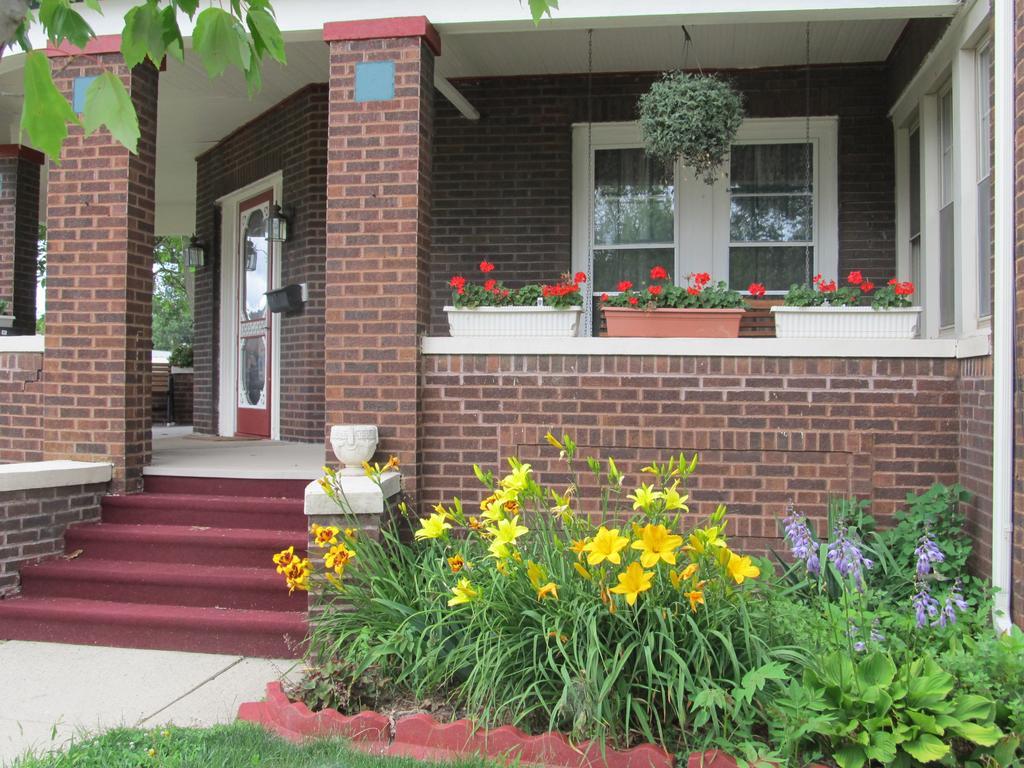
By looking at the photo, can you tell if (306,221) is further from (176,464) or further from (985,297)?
(985,297)

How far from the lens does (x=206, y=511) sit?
563 centimetres

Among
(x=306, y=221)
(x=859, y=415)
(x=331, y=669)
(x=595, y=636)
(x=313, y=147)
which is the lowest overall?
(x=331, y=669)

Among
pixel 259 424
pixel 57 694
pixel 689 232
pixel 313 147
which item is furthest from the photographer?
pixel 259 424

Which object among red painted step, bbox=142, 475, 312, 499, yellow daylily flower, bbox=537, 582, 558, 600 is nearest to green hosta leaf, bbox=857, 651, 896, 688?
yellow daylily flower, bbox=537, 582, 558, 600

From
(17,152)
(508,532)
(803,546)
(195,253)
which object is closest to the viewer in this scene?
(508,532)

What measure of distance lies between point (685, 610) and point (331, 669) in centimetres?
142

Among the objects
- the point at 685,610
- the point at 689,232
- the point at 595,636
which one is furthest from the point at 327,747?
the point at 689,232

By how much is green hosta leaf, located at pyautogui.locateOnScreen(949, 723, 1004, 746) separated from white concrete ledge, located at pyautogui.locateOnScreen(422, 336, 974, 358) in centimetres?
262

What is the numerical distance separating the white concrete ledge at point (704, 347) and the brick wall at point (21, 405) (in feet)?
8.80

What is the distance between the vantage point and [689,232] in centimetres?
725

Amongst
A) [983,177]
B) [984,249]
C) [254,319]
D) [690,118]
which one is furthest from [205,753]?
[254,319]

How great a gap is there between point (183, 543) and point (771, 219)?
16.0 feet

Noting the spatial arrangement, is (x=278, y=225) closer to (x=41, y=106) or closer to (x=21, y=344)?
(x=21, y=344)

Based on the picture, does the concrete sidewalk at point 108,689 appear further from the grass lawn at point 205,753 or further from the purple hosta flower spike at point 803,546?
the purple hosta flower spike at point 803,546
